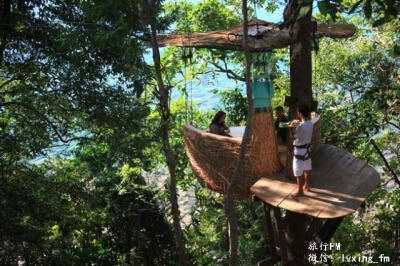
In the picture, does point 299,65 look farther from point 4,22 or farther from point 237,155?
point 4,22

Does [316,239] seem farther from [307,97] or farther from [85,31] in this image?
[85,31]

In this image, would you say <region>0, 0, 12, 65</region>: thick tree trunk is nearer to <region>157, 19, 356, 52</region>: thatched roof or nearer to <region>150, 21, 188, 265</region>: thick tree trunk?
<region>157, 19, 356, 52</region>: thatched roof

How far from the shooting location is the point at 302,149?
335 centimetres

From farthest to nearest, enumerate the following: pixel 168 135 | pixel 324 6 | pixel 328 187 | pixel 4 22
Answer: pixel 168 135 < pixel 4 22 < pixel 328 187 < pixel 324 6

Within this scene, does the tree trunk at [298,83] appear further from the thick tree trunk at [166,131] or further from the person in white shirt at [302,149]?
the thick tree trunk at [166,131]

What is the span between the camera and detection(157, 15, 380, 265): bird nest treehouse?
10.9 feet

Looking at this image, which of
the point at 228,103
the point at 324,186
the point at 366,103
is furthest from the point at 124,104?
the point at 228,103

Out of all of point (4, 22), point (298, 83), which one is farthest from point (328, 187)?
point (4, 22)

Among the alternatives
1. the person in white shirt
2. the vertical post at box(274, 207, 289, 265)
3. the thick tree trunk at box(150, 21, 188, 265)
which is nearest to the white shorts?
the person in white shirt

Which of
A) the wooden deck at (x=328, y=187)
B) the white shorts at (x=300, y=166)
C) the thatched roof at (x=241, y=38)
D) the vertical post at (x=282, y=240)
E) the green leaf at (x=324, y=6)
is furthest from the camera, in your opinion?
the thatched roof at (x=241, y=38)

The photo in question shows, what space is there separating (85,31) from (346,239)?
414 centimetres

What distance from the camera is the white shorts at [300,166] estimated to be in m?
3.31

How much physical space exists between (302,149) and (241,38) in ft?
3.82

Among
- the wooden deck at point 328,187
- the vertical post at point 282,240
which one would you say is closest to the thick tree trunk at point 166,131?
the wooden deck at point 328,187
